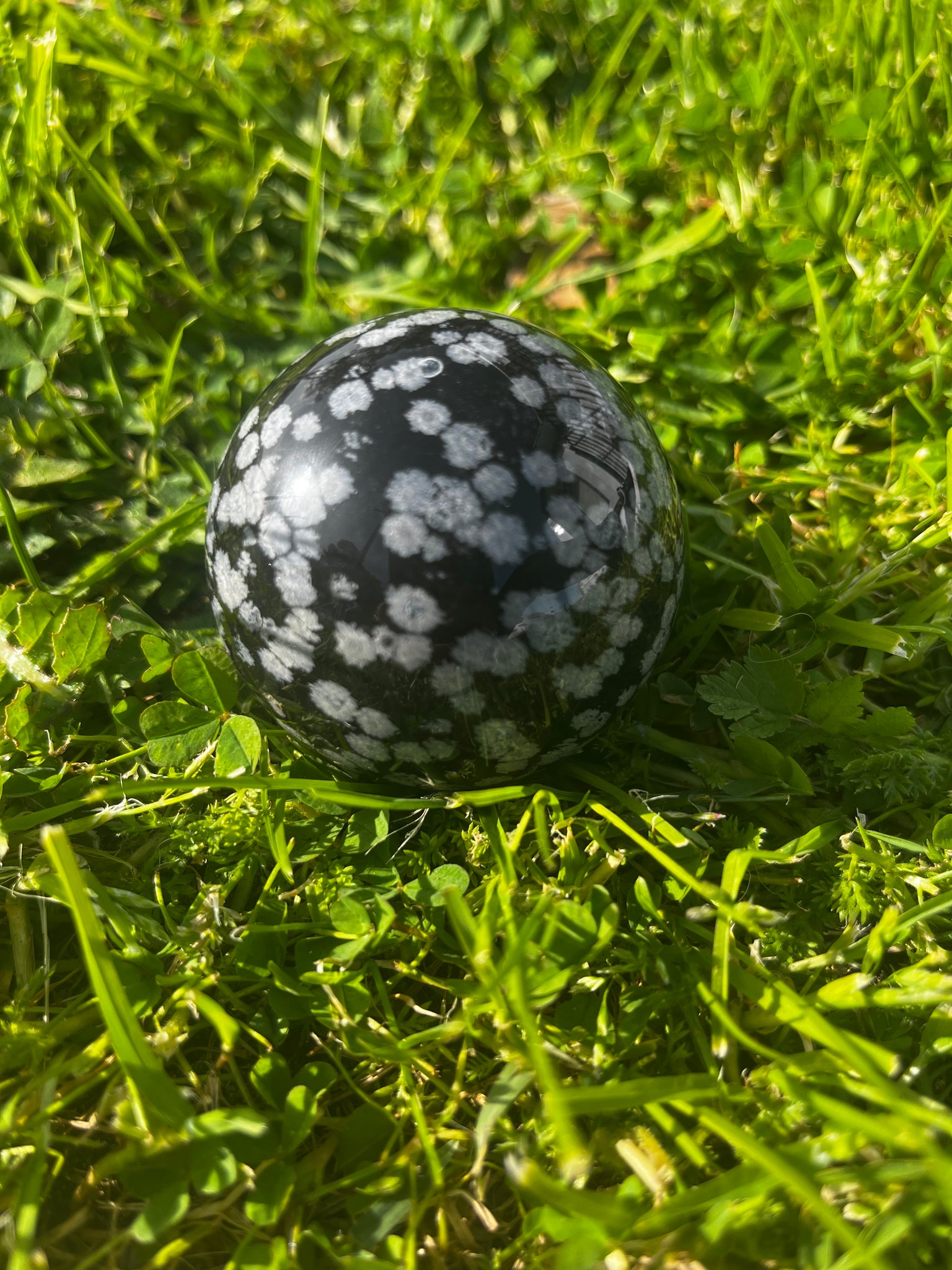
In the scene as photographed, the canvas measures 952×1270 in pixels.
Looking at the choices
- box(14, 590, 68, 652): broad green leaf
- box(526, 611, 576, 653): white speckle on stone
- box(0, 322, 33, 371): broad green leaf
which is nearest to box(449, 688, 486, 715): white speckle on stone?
box(526, 611, 576, 653): white speckle on stone

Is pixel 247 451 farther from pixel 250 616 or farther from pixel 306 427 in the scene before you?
pixel 250 616

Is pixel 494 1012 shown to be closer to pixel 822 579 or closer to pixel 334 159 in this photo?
pixel 822 579

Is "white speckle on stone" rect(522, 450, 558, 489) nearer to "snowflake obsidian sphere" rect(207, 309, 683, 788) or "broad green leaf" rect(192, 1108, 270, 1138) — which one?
"snowflake obsidian sphere" rect(207, 309, 683, 788)

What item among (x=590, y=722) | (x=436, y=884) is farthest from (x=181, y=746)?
(x=590, y=722)

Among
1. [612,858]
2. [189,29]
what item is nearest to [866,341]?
[612,858]

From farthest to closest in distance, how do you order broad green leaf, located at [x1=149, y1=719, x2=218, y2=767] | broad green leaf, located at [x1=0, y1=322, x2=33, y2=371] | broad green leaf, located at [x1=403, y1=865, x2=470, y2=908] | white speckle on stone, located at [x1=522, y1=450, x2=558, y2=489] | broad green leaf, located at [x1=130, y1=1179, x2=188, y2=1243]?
broad green leaf, located at [x1=0, y1=322, x2=33, y2=371]
broad green leaf, located at [x1=149, y1=719, x2=218, y2=767]
broad green leaf, located at [x1=403, y1=865, x2=470, y2=908]
white speckle on stone, located at [x1=522, y1=450, x2=558, y2=489]
broad green leaf, located at [x1=130, y1=1179, x2=188, y2=1243]
